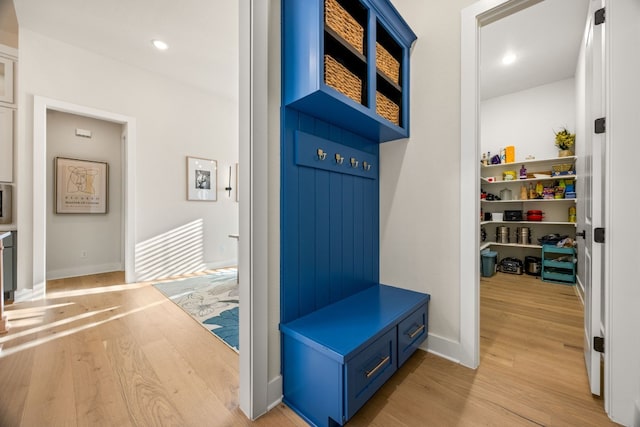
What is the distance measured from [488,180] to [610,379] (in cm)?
363

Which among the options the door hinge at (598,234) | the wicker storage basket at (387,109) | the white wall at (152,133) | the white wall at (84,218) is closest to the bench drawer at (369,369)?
the door hinge at (598,234)

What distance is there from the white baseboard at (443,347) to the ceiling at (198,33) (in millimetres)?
3151

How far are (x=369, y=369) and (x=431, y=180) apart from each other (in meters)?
1.22

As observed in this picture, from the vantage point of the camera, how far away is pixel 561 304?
103 inches

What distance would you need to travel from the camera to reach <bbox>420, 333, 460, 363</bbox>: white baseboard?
1.64 meters

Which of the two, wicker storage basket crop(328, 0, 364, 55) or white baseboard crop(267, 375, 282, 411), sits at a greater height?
wicker storage basket crop(328, 0, 364, 55)

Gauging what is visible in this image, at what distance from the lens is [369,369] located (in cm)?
120

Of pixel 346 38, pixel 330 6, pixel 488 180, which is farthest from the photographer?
pixel 488 180

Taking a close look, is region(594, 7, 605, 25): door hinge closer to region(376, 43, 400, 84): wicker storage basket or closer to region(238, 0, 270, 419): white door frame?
region(376, 43, 400, 84): wicker storage basket

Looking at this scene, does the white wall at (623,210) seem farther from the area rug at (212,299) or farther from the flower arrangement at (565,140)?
the flower arrangement at (565,140)

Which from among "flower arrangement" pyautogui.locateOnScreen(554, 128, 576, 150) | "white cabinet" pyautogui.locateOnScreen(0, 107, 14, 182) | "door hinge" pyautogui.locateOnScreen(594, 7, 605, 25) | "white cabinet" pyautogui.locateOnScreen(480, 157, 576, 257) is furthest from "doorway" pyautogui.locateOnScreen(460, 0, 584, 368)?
"white cabinet" pyautogui.locateOnScreen(0, 107, 14, 182)

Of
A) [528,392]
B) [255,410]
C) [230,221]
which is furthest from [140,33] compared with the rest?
[528,392]

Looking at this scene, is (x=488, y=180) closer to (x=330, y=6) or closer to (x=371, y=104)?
(x=371, y=104)

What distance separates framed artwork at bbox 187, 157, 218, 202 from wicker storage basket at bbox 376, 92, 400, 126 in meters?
3.36
